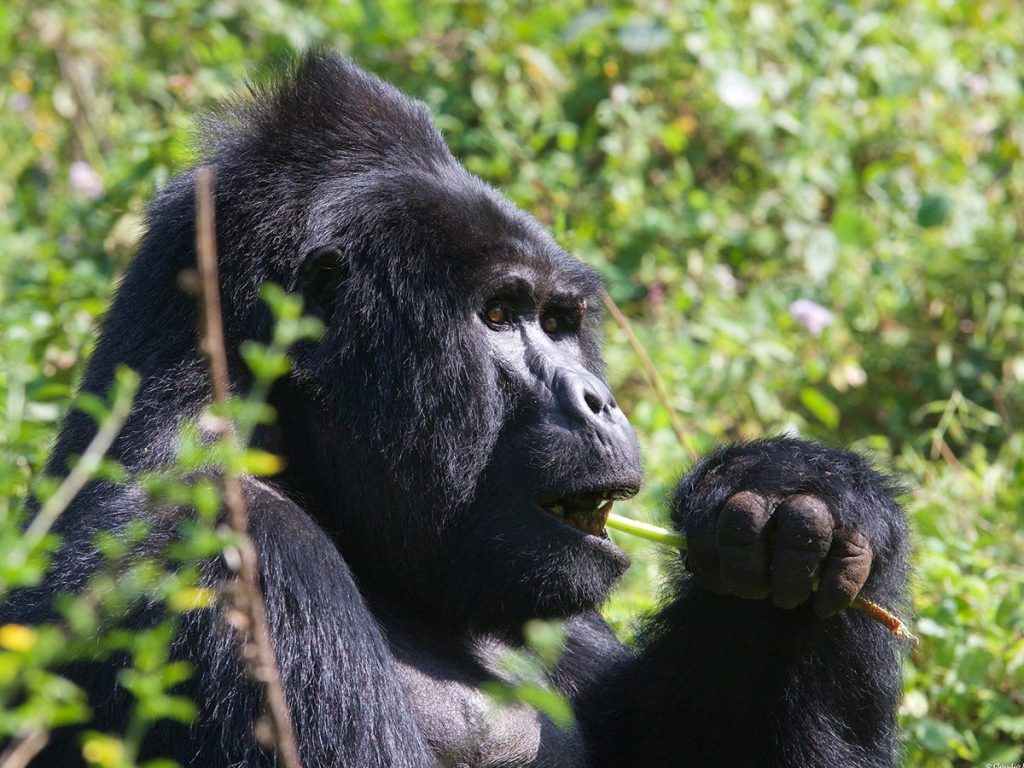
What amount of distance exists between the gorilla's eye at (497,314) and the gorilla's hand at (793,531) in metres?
0.64

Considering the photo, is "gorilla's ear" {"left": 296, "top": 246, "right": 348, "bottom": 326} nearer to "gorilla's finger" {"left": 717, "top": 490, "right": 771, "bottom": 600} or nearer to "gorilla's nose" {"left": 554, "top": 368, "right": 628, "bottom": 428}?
"gorilla's nose" {"left": 554, "top": 368, "right": 628, "bottom": 428}

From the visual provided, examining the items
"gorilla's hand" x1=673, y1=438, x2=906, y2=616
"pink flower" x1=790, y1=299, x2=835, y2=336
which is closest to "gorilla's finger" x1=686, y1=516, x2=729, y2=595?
"gorilla's hand" x1=673, y1=438, x2=906, y2=616

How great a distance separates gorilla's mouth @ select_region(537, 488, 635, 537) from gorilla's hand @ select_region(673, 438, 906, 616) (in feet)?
0.65

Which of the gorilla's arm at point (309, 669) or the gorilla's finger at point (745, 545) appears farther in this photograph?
the gorilla's finger at point (745, 545)

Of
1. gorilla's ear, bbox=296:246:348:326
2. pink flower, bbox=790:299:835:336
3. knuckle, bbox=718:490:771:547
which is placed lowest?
knuckle, bbox=718:490:771:547

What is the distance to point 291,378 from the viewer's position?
10.1ft

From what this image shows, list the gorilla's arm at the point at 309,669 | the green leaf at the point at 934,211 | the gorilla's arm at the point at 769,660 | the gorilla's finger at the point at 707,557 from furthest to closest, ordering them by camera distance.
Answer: the green leaf at the point at 934,211, the gorilla's arm at the point at 769,660, the gorilla's finger at the point at 707,557, the gorilla's arm at the point at 309,669

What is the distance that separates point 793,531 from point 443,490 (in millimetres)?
790

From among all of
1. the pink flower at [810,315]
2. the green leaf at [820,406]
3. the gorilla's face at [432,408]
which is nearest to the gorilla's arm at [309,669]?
the gorilla's face at [432,408]

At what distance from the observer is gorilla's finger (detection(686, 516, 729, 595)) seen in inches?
120

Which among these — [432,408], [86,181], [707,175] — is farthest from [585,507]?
[707,175]

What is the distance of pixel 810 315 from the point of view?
6.00 meters

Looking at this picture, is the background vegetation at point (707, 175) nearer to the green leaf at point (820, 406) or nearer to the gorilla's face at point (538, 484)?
the green leaf at point (820, 406)

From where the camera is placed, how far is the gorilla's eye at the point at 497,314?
326 cm
